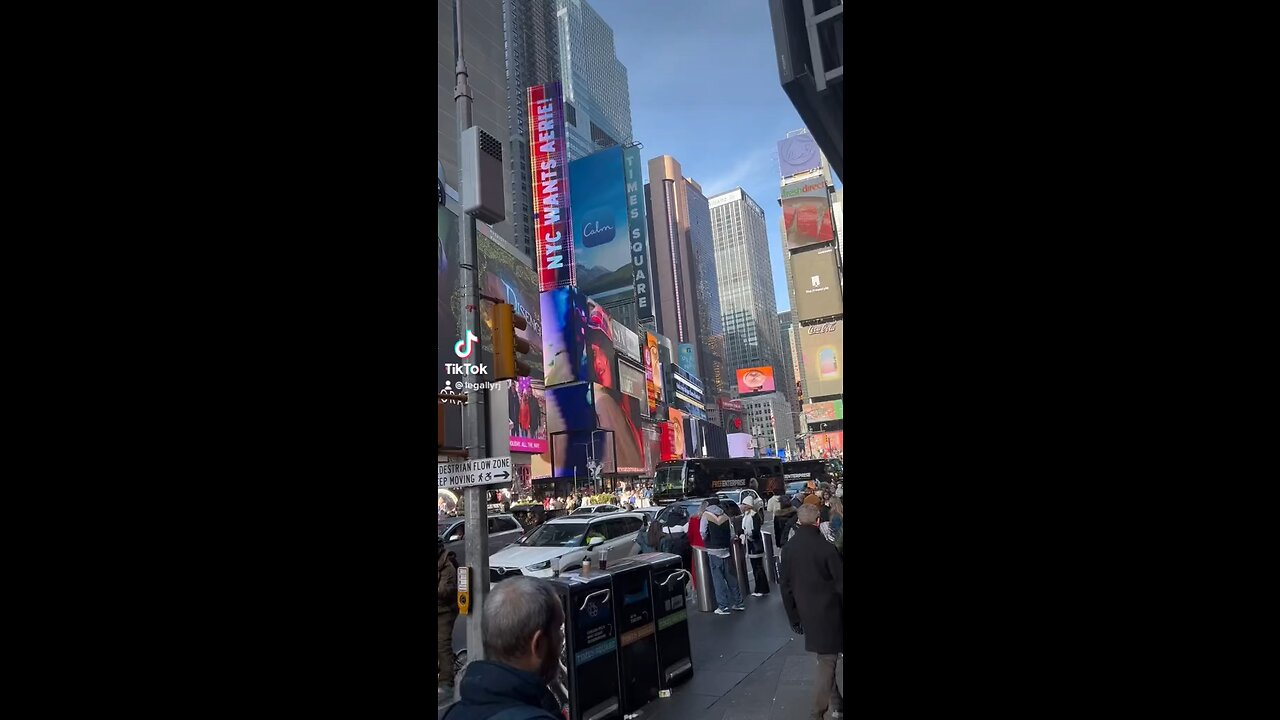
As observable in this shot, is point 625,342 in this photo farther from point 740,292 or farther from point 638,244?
point 740,292

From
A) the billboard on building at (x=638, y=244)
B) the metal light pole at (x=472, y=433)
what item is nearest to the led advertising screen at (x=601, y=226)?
the billboard on building at (x=638, y=244)

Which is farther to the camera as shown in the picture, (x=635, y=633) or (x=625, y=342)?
(x=625, y=342)

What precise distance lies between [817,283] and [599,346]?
20.0 m

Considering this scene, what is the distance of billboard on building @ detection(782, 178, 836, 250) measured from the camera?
179 ft

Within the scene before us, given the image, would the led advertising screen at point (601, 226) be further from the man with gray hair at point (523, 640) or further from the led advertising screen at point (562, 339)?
the man with gray hair at point (523, 640)

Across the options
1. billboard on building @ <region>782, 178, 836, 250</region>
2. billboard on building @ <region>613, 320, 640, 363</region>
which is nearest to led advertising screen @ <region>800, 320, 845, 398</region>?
billboard on building @ <region>782, 178, 836, 250</region>

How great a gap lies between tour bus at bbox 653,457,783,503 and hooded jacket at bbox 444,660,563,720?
89.0ft

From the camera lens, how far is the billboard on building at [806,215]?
2147 inches

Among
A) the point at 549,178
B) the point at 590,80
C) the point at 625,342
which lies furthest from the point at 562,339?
the point at 590,80

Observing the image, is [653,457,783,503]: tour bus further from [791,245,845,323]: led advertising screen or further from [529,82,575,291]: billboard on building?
[529,82,575,291]: billboard on building

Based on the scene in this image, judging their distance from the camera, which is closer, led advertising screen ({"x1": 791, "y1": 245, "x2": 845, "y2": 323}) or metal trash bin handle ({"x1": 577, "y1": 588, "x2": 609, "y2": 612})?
metal trash bin handle ({"x1": 577, "y1": 588, "x2": 609, "y2": 612})

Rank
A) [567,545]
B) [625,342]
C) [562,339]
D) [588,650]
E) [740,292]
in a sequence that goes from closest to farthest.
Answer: [588,650]
[567,545]
[562,339]
[625,342]
[740,292]

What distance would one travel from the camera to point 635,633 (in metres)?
5.70
